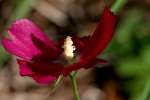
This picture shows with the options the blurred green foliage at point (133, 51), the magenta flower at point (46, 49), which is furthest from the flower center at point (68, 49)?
the blurred green foliage at point (133, 51)

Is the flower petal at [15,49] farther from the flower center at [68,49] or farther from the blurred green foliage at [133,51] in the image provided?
the blurred green foliage at [133,51]

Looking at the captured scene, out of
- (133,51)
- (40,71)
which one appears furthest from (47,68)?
(133,51)

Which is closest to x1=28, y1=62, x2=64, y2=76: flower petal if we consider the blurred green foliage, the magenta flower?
the magenta flower

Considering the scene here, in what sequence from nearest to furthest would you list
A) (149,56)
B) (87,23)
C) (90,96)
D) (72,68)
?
(72,68)
(149,56)
(90,96)
(87,23)

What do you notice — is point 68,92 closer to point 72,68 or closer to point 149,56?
point 149,56

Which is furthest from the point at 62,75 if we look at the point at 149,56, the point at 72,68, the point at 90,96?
the point at 90,96

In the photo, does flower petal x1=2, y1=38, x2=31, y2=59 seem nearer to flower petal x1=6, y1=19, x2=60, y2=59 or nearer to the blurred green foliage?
flower petal x1=6, y1=19, x2=60, y2=59

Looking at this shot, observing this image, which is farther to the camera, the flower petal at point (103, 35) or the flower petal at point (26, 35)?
the flower petal at point (26, 35)
